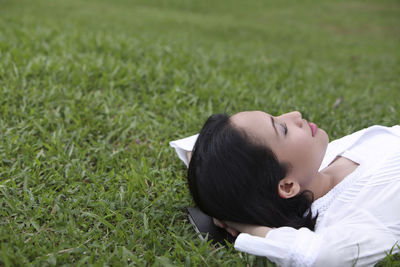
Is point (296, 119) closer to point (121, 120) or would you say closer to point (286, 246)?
point (286, 246)

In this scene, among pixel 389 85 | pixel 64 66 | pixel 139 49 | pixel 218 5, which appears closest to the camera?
pixel 64 66

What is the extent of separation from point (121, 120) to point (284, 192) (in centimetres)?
165

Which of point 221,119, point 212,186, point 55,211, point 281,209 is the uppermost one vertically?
point 221,119

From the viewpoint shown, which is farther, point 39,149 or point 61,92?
point 61,92

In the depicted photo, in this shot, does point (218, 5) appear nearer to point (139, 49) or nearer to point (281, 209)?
point (139, 49)

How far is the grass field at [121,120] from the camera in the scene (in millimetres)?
1846

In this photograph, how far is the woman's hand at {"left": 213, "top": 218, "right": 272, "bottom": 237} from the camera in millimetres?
1739

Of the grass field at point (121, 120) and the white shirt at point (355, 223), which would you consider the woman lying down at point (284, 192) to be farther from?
the grass field at point (121, 120)

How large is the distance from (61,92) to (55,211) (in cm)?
147

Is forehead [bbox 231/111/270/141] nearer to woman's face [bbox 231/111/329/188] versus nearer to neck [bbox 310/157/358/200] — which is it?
woman's face [bbox 231/111/329/188]

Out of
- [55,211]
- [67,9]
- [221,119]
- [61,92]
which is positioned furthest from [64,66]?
[67,9]

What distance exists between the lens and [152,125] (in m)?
3.03

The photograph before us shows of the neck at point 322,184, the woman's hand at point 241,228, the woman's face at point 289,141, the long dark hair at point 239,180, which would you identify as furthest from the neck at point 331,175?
the woman's hand at point 241,228

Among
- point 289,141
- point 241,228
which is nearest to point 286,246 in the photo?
point 241,228
